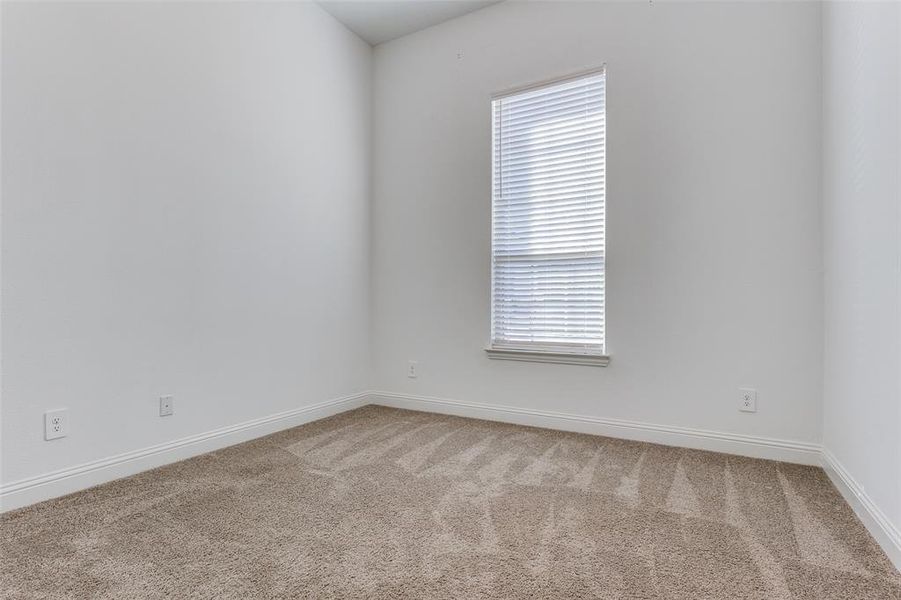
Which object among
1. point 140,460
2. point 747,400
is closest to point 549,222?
point 747,400

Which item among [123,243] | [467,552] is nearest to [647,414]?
[467,552]

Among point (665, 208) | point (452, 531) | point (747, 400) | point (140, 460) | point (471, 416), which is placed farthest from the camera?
point (471, 416)

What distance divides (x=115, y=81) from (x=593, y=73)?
104 inches

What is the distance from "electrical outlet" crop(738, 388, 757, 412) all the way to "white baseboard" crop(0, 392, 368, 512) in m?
2.66

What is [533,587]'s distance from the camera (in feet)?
4.39

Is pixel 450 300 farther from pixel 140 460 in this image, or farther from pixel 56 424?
pixel 56 424

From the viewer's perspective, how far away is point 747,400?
99.0 inches

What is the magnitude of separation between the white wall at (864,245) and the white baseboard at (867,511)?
0.07 feet

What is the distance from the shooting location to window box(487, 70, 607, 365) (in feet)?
9.65

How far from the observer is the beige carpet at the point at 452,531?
1353mm

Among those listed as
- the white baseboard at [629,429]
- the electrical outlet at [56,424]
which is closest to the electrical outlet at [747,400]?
the white baseboard at [629,429]

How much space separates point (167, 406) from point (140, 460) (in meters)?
0.27

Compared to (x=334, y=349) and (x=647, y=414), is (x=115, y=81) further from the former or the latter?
(x=647, y=414)

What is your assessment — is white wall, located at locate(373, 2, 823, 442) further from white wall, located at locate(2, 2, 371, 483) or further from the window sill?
white wall, located at locate(2, 2, 371, 483)
